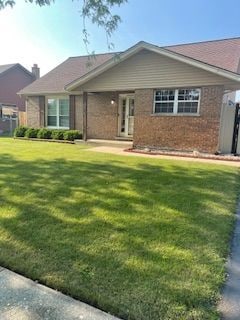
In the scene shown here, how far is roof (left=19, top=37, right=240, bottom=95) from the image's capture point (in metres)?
11.9

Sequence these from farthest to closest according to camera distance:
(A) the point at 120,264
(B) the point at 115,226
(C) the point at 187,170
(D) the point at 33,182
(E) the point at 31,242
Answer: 1. (C) the point at 187,170
2. (D) the point at 33,182
3. (B) the point at 115,226
4. (E) the point at 31,242
5. (A) the point at 120,264

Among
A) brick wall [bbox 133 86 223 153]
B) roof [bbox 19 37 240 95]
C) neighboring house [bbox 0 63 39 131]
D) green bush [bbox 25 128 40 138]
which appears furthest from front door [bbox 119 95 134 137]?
neighboring house [bbox 0 63 39 131]

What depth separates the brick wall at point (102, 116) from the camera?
1495cm

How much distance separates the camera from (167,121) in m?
12.2

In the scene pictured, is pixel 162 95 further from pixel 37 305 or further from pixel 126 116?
pixel 37 305

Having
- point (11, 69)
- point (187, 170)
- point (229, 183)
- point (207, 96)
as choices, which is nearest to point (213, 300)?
point (229, 183)

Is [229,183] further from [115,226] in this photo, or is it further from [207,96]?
[207,96]

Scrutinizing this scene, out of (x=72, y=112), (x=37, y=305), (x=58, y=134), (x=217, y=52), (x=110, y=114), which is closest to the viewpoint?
(x=37, y=305)

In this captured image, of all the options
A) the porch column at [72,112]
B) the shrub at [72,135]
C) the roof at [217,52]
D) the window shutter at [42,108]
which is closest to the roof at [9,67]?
the window shutter at [42,108]

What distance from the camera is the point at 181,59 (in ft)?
36.9

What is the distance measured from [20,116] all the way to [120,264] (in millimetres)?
20033

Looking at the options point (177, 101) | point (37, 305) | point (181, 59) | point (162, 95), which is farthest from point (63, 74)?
point (37, 305)

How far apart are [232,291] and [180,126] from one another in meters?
9.83

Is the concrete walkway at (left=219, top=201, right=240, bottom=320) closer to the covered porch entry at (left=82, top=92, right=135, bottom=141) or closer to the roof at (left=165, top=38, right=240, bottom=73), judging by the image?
the roof at (left=165, top=38, right=240, bottom=73)
